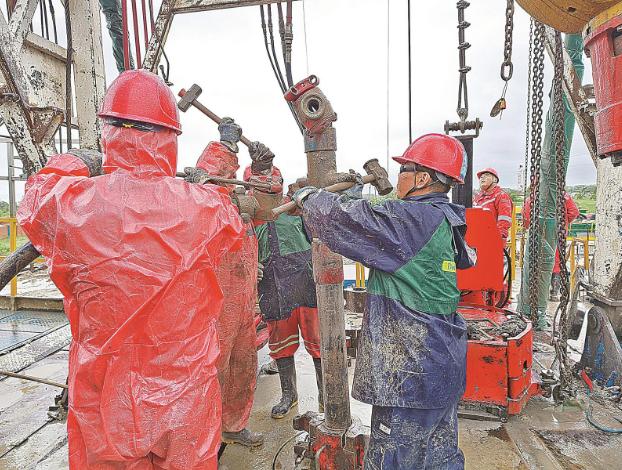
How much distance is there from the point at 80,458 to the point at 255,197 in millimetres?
1540

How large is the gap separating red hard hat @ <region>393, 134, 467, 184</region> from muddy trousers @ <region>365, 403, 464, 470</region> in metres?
1.09

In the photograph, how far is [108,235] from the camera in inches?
62.7

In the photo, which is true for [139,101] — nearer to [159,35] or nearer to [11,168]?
[159,35]

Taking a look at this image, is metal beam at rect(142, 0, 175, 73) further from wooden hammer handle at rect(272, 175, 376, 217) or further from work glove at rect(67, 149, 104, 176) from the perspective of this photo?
wooden hammer handle at rect(272, 175, 376, 217)

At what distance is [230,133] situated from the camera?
3043 mm

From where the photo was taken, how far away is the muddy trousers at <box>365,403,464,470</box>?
198 cm

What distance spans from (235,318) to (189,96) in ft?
4.93

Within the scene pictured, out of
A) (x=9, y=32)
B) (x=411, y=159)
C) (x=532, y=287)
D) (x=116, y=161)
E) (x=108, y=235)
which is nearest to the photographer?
(x=108, y=235)

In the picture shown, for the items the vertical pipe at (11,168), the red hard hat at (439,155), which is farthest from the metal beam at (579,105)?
the vertical pipe at (11,168)

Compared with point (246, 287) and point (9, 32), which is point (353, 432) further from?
point (9, 32)

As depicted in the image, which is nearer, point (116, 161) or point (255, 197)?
point (116, 161)

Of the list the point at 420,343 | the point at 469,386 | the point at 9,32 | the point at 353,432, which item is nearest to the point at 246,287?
the point at 353,432

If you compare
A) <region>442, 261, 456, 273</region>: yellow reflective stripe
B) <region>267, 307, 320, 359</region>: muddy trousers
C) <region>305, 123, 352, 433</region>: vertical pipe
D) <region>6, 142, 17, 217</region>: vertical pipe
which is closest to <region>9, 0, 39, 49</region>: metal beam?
<region>305, 123, 352, 433</region>: vertical pipe

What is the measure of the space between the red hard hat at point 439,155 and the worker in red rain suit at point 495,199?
14.6ft
